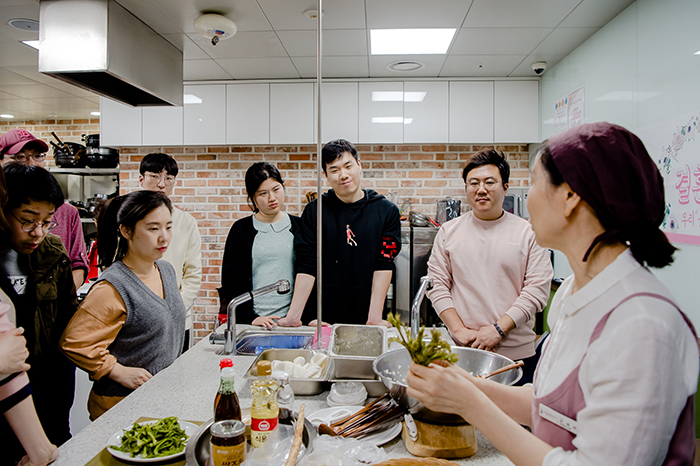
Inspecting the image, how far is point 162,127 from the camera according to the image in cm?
386

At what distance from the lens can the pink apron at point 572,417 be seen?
62cm

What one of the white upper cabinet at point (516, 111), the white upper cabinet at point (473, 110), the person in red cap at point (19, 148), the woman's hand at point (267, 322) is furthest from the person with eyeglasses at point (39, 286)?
the white upper cabinet at point (516, 111)

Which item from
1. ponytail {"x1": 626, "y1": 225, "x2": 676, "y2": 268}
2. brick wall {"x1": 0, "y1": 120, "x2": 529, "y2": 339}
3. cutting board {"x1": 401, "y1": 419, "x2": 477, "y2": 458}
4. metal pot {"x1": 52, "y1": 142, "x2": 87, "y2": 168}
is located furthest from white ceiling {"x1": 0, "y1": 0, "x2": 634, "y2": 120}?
cutting board {"x1": 401, "y1": 419, "x2": 477, "y2": 458}

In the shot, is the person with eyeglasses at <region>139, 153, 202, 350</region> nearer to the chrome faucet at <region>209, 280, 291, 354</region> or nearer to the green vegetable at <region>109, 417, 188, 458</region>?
the chrome faucet at <region>209, 280, 291, 354</region>

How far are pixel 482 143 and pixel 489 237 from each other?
6.88 ft

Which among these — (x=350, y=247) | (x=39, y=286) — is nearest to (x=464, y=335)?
(x=350, y=247)

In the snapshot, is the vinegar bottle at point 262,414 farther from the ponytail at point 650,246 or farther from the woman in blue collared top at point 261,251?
the woman in blue collared top at point 261,251

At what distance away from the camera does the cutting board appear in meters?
0.98

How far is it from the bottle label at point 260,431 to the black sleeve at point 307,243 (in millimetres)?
1268

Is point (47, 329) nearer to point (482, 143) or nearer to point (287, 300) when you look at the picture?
point (287, 300)

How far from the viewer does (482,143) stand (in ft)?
12.2

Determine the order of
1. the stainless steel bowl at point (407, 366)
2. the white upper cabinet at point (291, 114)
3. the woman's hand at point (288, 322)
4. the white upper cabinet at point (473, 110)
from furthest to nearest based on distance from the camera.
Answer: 1. the white upper cabinet at point (291, 114)
2. the white upper cabinet at point (473, 110)
3. the woman's hand at point (288, 322)
4. the stainless steel bowl at point (407, 366)

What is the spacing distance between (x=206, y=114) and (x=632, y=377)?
12.7 feet

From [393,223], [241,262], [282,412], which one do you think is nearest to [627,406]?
[282,412]
